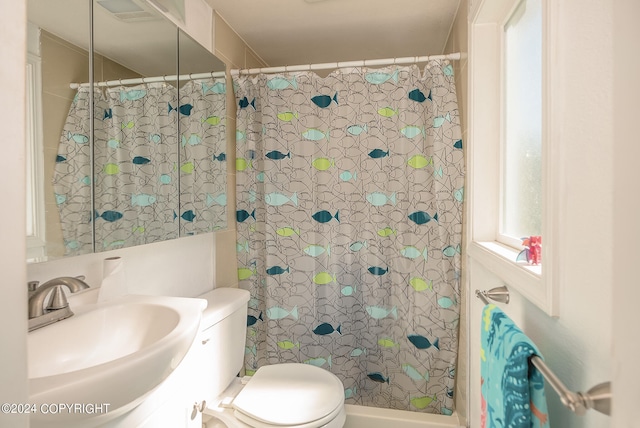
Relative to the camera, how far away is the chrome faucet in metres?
0.77

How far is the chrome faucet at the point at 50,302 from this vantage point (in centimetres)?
77

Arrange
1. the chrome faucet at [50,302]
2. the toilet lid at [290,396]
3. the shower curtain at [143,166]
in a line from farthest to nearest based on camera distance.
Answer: the toilet lid at [290,396]
the shower curtain at [143,166]
the chrome faucet at [50,302]

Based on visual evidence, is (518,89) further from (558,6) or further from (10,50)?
(10,50)

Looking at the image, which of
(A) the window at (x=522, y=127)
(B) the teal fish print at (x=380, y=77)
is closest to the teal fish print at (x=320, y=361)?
(A) the window at (x=522, y=127)

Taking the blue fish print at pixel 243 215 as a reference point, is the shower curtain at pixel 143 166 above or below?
above

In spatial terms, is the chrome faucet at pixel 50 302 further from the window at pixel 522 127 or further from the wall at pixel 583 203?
the window at pixel 522 127

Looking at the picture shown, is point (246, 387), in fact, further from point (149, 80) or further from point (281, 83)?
point (281, 83)

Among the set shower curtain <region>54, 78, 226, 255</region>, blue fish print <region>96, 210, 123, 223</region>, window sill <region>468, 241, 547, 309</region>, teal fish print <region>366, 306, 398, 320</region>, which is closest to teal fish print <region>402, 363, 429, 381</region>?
teal fish print <region>366, 306, 398, 320</region>

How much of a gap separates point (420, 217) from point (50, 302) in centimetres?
148

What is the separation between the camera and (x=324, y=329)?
1.71 meters

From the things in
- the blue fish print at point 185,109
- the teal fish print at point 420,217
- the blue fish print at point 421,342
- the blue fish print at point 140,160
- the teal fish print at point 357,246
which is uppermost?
the blue fish print at point 185,109

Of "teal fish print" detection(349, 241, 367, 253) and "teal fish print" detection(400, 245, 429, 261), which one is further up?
"teal fish print" detection(349, 241, 367, 253)

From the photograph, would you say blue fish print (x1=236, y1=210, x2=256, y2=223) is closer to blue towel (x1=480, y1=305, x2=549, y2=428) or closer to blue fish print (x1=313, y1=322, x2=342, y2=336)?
blue fish print (x1=313, y1=322, x2=342, y2=336)

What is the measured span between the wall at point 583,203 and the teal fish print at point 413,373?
1023 millimetres
